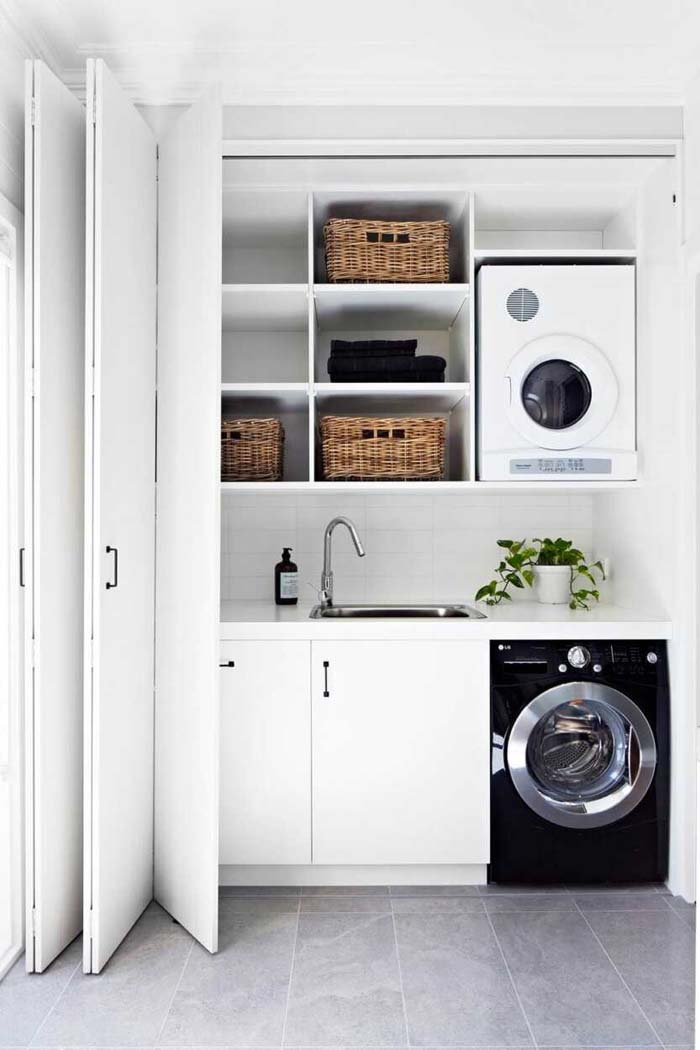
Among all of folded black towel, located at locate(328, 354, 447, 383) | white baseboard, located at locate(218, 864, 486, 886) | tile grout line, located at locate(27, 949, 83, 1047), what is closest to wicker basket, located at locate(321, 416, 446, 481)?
folded black towel, located at locate(328, 354, 447, 383)

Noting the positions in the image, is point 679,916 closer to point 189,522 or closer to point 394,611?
point 394,611

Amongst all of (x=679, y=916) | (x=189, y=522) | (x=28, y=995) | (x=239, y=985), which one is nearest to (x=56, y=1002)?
(x=28, y=995)

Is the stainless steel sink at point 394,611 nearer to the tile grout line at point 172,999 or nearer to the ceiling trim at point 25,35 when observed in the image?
the tile grout line at point 172,999

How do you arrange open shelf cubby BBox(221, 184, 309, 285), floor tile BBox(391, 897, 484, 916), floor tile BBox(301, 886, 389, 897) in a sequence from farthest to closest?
open shelf cubby BBox(221, 184, 309, 285) < floor tile BBox(301, 886, 389, 897) < floor tile BBox(391, 897, 484, 916)

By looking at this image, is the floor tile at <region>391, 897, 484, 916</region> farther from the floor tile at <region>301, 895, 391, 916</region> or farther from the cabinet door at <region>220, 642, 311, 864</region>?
the cabinet door at <region>220, 642, 311, 864</region>

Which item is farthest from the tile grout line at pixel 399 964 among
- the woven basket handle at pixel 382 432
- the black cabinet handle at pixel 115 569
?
the woven basket handle at pixel 382 432

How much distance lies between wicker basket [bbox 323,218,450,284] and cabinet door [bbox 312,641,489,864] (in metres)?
1.22

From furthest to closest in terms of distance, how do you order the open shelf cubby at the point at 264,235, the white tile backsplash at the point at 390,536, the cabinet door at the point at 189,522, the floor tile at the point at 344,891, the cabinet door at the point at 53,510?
the white tile backsplash at the point at 390,536 < the open shelf cubby at the point at 264,235 < the floor tile at the point at 344,891 < the cabinet door at the point at 189,522 < the cabinet door at the point at 53,510

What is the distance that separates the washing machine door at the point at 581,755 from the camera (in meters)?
2.55

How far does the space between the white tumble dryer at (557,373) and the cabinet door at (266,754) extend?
3.07 ft

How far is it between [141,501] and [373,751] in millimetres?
1065

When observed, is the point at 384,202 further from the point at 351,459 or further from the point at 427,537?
the point at 427,537

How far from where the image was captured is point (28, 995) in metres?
1.99

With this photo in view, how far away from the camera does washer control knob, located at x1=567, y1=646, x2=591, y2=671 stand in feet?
8.38
